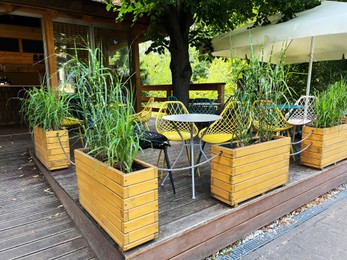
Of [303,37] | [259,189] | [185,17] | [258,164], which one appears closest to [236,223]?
[259,189]

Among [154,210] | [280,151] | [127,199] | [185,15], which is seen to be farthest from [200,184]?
[185,15]

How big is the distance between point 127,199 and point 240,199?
39.3 inches

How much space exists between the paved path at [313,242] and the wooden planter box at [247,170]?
0.41 m

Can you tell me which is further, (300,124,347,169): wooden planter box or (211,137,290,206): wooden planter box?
(300,124,347,169): wooden planter box

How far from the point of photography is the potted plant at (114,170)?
56.7 inches

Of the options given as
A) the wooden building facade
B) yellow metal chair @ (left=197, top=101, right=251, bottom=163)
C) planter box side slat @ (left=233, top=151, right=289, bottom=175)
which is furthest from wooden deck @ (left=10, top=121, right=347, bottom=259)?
the wooden building facade

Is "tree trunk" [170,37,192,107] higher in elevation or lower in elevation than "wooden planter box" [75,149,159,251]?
higher

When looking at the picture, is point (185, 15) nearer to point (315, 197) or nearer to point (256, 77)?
point (256, 77)

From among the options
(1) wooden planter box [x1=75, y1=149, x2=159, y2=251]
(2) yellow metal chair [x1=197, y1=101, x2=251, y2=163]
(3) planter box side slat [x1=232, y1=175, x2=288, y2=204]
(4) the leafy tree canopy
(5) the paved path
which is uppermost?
(4) the leafy tree canopy

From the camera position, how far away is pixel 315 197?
9.01 ft

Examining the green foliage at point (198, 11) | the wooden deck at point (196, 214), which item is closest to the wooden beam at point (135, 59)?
the green foliage at point (198, 11)

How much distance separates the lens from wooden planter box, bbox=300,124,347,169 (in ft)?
9.07

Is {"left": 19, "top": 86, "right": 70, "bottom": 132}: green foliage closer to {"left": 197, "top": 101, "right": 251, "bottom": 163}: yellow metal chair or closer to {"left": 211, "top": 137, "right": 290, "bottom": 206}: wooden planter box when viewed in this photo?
{"left": 197, "top": 101, "right": 251, "bottom": 163}: yellow metal chair

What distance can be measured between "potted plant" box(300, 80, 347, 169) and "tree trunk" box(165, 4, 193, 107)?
241 cm
